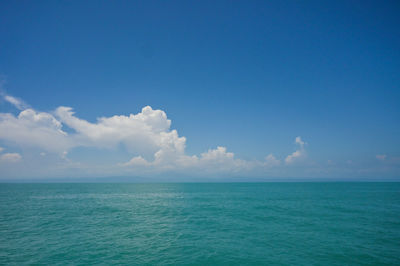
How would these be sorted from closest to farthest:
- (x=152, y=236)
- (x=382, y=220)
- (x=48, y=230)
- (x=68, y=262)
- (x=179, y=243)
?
(x=68, y=262) < (x=179, y=243) < (x=152, y=236) < (x=48, y=230) < (x=382, y=220)

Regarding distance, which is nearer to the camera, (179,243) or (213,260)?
(213,260)

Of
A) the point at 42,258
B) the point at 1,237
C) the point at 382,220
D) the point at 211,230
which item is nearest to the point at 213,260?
the point at 211,230

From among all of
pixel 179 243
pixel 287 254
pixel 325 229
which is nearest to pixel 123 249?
pixel 179 243

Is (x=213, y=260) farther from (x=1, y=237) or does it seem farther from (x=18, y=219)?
(x=18, y=219)

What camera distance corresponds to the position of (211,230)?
28.9 m

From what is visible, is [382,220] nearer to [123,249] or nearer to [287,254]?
[287,254]

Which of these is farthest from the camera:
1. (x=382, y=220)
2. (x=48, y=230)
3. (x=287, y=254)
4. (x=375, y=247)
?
(x=382, y=220)

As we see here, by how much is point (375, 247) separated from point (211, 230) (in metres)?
20.5

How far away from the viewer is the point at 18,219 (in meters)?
36.2

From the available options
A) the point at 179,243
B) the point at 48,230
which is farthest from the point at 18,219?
the point at 179,243

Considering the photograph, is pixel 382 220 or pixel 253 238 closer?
pixel 253 238

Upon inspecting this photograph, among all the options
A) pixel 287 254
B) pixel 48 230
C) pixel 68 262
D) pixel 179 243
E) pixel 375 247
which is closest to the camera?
pixel 68 262

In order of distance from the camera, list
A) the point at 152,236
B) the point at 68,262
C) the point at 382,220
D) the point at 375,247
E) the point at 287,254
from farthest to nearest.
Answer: the point at 382,220 < the point at 152,236 < the point at 375,247 < the point at 287,254 < the point at 68,262

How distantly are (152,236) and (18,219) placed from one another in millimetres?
30532
